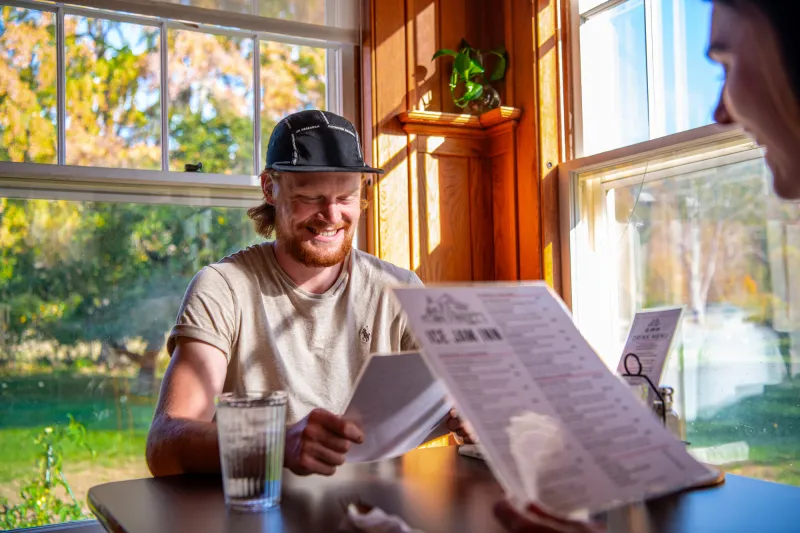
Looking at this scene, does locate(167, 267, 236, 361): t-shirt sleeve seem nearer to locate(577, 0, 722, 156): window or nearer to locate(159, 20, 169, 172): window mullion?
locate(159, 20, 169, 172): window mullion

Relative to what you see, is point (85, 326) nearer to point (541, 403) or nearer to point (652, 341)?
point (652, 341)

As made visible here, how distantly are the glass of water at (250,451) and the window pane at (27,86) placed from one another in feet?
6.95

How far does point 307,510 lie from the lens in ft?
3.09

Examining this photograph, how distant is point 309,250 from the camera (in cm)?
197

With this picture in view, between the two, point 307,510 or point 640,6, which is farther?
point 640,6

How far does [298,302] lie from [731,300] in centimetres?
138

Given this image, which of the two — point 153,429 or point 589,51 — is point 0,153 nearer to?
point 153,429

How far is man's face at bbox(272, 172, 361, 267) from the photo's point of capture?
78.1 inches

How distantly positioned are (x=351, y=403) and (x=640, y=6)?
2.36 metres

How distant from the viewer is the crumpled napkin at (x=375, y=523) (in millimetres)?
765

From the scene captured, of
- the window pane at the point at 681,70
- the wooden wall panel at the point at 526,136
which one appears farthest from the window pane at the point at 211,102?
the window pane at the point at 681,70

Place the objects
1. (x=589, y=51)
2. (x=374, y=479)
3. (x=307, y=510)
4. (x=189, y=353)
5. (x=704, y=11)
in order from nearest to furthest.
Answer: (x=307, y=510)
(x=374, y=479)
(x=189, y=353)
(x=704, y=11)
(x=589, y=51)

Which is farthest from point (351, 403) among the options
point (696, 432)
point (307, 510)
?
point (696, 432)

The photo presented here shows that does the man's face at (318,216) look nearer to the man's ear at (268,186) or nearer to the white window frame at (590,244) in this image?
the man's ear at (268,186)
